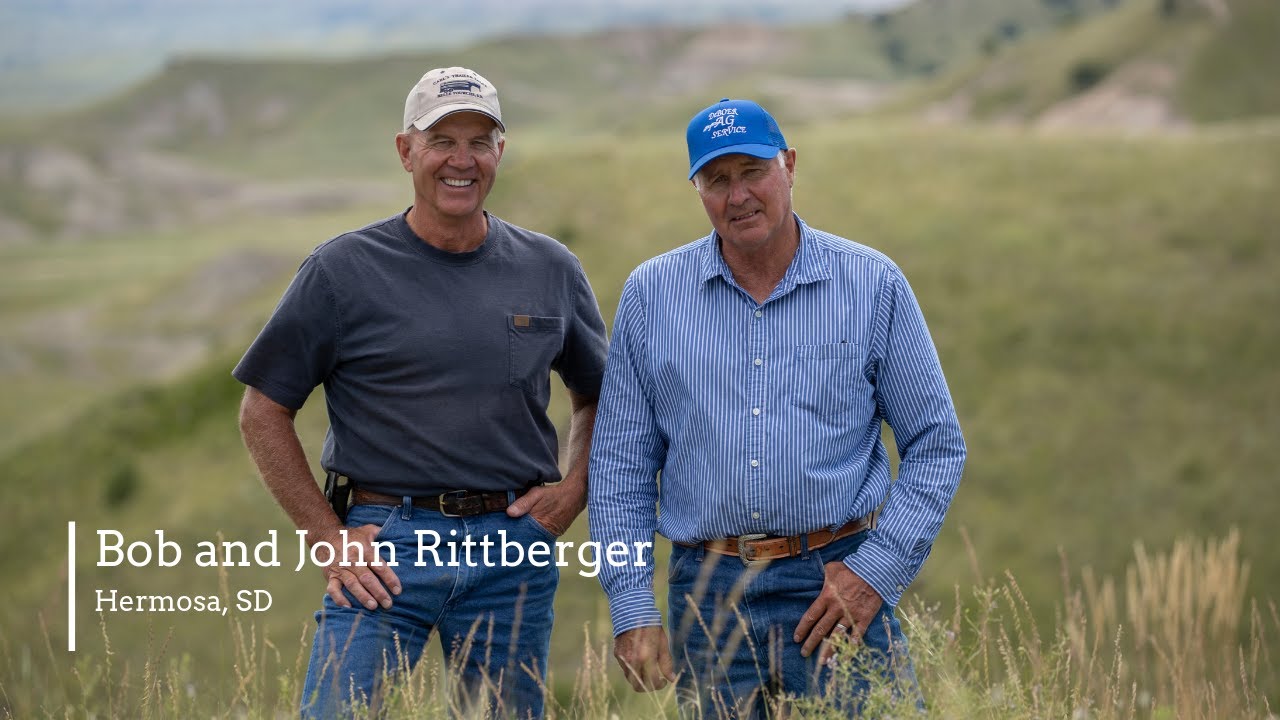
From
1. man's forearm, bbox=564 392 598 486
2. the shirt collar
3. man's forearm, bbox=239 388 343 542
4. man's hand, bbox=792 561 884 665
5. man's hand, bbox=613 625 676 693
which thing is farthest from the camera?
man's forearm, bbox=564 392 598 486

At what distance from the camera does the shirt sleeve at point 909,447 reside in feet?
14.1

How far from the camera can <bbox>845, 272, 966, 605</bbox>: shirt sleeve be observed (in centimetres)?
429

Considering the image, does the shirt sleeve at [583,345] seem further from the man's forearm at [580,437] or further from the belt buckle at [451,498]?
the belt buckle at [451,498]

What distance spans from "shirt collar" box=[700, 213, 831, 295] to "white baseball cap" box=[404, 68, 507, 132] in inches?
37.4

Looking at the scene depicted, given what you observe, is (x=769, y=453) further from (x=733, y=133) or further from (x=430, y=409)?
(x=430, y=409)

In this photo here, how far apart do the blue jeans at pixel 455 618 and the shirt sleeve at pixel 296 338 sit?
1.90 feet

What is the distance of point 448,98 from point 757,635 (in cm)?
229

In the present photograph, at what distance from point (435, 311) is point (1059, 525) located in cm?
1541

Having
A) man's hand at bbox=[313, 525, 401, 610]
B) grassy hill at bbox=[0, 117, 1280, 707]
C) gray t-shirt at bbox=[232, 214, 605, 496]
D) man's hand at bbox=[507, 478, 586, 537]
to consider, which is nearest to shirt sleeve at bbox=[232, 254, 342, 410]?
gray t-shirt at bbox=[232, 214, 605, 496]

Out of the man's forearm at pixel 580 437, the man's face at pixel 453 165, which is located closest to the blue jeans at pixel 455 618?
the man's forearm at pixel 580 437

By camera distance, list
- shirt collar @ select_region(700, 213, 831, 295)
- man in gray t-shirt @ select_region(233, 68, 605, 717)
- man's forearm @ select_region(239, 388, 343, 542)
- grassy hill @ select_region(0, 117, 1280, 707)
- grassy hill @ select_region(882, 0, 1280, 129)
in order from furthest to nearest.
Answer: grassy hill @ select_region(882, 0, 1280, 129) < grassy hill @ select_region(0, 117, 1280, 707) < man's forearm @ select_region(239, 388, 343, 542) < man in gray t-shirt @ select_region(233, 68, 605, 717) < shirt collar @ select_region(700, 213, 831, 295)

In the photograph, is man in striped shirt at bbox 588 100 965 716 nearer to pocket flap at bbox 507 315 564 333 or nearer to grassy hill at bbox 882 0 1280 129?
pocket flap at bbox 507 315 564 333

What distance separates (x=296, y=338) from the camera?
15.5 ft

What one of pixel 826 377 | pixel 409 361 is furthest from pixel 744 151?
Result: pixel 409 361
